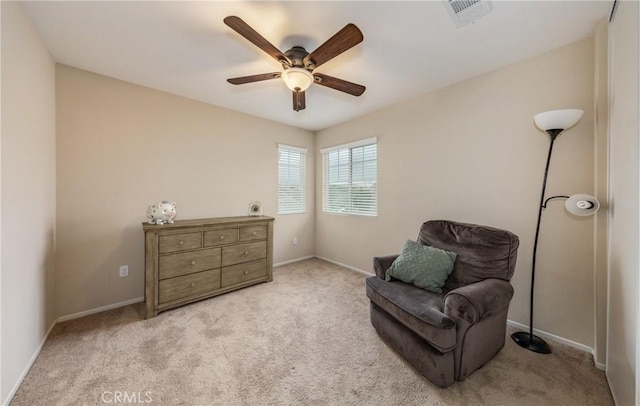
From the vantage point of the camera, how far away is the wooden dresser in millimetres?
2354

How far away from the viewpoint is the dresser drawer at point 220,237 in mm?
2713

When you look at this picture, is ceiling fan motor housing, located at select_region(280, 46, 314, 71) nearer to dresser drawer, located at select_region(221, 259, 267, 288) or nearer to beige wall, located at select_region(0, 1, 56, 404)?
beige wall, located at select_region(0, 1, 56, 404)

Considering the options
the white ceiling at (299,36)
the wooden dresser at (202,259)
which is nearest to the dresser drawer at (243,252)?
the wooden dresser at (202,259)

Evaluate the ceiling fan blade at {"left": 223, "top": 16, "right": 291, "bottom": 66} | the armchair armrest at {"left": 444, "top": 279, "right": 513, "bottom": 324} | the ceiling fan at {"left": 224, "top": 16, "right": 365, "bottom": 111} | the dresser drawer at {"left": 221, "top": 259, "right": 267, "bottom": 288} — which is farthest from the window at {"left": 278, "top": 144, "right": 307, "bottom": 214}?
the armchair armrest at {"left": 444, "top": 279, "right": 513, "bottom": 324}

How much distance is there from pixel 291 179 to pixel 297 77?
2.39m

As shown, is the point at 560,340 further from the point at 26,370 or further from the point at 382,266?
the point at 26,370

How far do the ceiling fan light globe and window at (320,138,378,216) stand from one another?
173 cm

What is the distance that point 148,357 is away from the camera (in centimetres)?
176

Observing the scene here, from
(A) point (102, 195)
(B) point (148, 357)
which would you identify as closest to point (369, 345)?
(B) point (148, 357)

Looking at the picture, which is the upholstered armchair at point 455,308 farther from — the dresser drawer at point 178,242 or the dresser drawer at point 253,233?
the dresser drawer at point 178,242

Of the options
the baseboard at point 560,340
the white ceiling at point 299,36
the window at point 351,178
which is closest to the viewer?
the white ceiling at point 299,36

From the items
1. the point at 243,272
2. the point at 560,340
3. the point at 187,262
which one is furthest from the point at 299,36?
the point at 560,340

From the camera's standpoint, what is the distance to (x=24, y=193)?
1604 mm

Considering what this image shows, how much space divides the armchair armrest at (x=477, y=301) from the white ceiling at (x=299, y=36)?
73.6 inches
